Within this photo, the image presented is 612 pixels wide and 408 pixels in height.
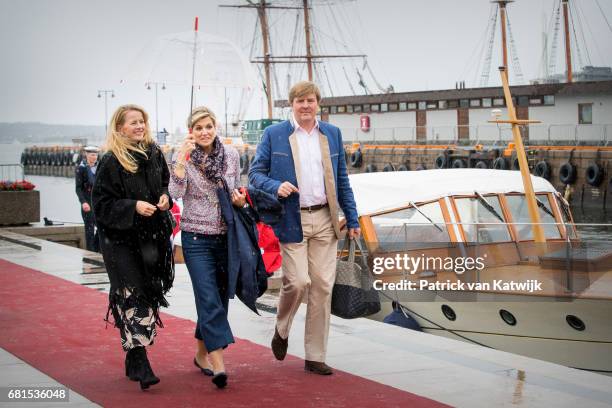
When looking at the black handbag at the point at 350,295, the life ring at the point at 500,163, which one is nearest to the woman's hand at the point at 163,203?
the black handbag at the point at 350,295

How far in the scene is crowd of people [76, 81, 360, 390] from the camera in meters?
6.38

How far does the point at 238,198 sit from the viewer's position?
6.51m

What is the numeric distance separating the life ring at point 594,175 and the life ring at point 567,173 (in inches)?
34.5

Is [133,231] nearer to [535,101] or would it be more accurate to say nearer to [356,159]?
[535,101]

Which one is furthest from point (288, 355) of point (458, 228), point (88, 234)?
point (88, 234)

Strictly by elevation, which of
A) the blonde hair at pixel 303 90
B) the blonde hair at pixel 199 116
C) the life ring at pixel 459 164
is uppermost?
the blonde hair at pixel 303 90

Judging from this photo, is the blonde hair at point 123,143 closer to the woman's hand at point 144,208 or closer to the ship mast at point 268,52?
the woman's hand at point 144,208

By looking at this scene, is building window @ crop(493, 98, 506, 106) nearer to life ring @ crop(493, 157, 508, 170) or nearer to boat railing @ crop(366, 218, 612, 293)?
life ring @ crop(493, 157, 508, 170)

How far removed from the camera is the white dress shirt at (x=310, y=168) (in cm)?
685

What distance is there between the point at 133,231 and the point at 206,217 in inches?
19.4

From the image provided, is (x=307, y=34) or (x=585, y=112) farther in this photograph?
(x=307, y=34)

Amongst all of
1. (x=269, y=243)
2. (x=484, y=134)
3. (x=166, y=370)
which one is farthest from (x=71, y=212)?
(x=166, y=370)

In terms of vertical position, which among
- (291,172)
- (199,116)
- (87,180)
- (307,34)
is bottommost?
(87,180)

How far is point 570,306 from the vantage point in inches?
392
